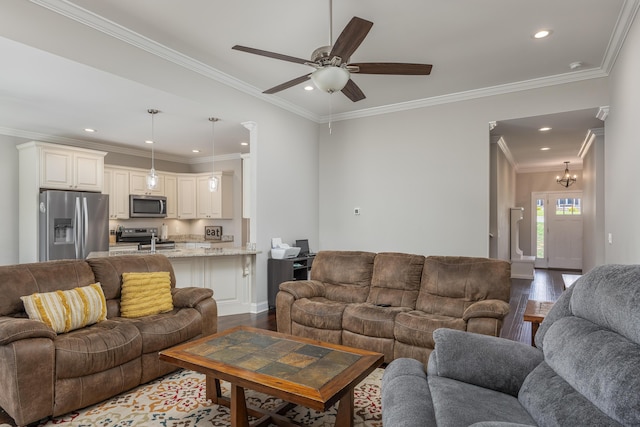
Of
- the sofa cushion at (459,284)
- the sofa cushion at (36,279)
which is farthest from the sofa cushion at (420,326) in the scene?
the sofa cushion at (36,279)

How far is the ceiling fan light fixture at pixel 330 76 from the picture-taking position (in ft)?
8.72

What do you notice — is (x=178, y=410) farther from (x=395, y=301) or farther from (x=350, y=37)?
(x=350, y=37)

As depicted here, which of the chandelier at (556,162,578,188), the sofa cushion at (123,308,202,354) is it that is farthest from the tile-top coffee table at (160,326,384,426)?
the chandelier at (556,162,578,188)

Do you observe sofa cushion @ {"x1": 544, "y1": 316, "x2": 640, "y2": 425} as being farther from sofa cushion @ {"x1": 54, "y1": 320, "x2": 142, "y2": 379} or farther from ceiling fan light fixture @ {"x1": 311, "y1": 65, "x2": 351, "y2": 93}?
sofa cushion @ {"x1": 54, "y1": 320, "x2": 142, "y2": 379}

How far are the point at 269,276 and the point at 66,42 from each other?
343 centimetres

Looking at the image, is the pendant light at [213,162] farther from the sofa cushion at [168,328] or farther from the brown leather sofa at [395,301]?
the sofa cushion at [168,328]

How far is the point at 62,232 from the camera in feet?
18.1

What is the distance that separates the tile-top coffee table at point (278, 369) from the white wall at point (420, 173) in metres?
3.35

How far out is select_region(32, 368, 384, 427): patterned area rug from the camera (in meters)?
2.25

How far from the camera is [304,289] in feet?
12.3

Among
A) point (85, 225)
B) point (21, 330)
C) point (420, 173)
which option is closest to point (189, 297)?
point (21, 330)

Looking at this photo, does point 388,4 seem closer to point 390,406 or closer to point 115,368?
point 390,406

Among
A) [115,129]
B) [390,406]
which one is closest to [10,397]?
[390,406]

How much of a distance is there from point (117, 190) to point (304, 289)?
4973 millimetres
